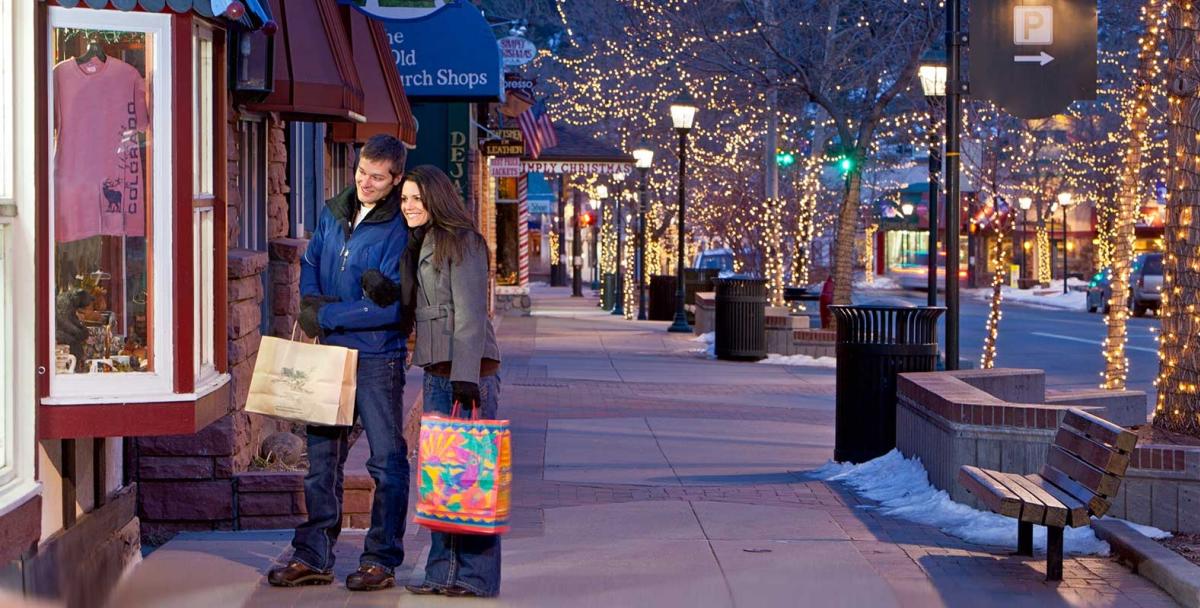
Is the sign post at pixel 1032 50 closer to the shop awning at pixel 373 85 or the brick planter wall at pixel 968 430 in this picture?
A: the brick planter wall at pixel 968 430

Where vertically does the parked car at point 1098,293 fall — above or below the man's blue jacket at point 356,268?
below

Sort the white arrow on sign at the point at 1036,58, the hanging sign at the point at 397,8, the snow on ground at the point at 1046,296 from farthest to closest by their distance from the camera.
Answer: the snow on ground at the point at 1046,296
the white arrow on sign at the point at 1036,58
the hanging sign at the point at 397,8

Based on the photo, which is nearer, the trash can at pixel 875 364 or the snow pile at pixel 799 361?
the trash can at pixel 875 364

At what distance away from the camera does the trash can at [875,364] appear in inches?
463

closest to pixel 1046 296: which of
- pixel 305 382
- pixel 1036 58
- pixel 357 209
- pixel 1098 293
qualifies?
pixel 1098 293

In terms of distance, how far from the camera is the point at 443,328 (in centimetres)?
684

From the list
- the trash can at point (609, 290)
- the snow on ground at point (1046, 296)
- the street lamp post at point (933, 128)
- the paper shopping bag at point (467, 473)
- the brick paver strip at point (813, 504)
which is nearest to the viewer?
the paper shopping bag at point (467, 473)

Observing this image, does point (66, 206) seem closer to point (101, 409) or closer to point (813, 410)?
point (101, 409)

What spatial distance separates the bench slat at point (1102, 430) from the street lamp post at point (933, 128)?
32.4 feet

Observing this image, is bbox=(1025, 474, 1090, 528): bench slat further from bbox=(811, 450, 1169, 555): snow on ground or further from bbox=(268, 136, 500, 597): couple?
bbox=(268, 136, 500, 597): couple

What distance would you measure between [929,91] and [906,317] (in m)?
7.20

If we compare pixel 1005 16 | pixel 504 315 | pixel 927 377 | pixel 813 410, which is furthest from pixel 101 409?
pixel 504 315

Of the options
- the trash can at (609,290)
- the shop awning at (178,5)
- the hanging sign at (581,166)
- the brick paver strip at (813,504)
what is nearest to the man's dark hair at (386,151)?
the shop awning at (178,5)

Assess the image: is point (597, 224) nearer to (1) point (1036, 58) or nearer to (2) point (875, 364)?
(1) point (1036, 58)
